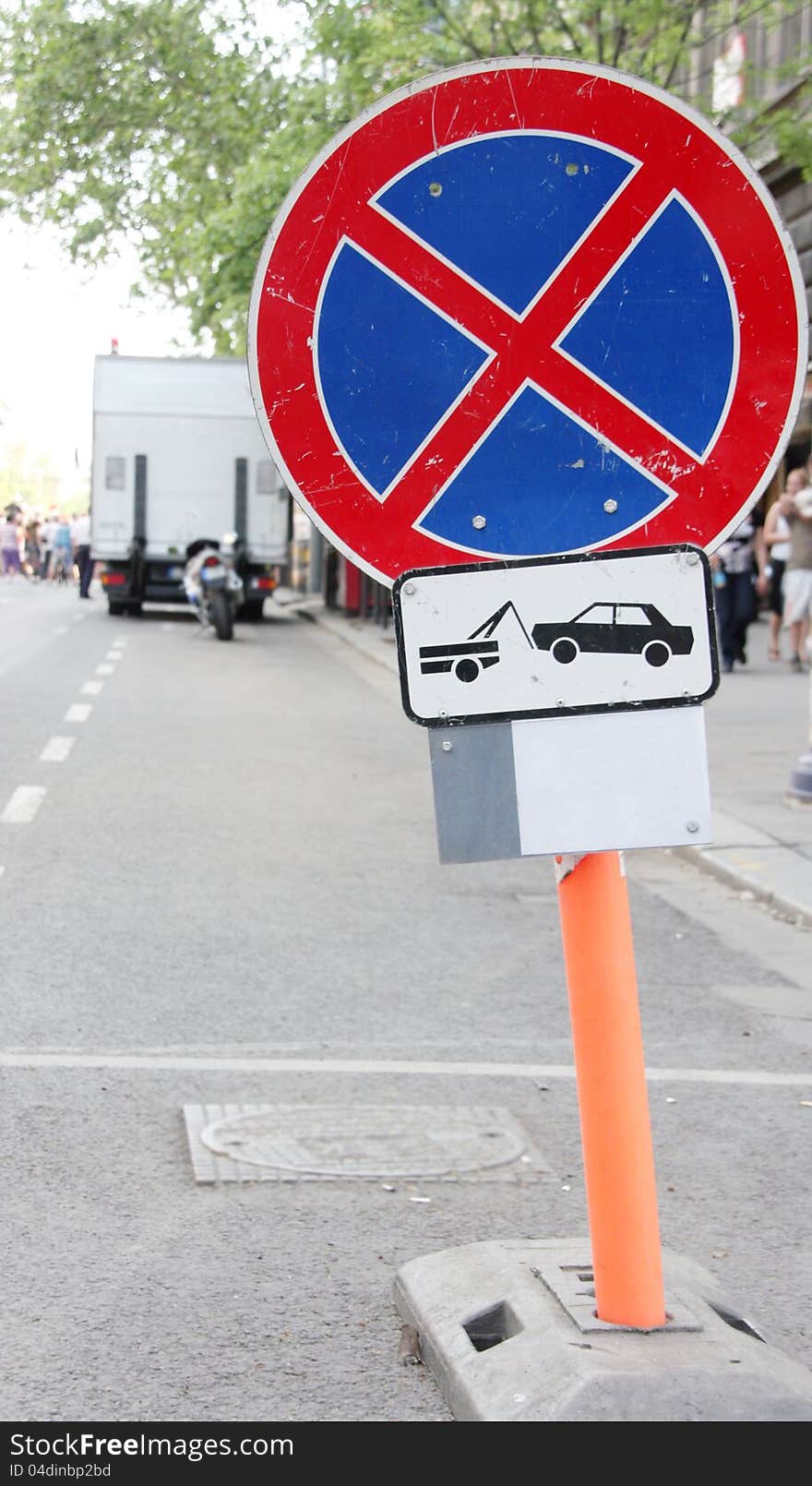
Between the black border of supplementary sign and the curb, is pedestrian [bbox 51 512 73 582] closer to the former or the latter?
the curb

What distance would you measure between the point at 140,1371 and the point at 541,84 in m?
2.19

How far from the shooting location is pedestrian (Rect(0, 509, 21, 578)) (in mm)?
54812

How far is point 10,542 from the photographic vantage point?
55.0 metres

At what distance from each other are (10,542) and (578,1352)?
175ft

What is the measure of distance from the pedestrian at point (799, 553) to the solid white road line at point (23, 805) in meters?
6.95

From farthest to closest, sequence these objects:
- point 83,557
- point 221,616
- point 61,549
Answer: point 61,549 < point 83,557 < point 221,616

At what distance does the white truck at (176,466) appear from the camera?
99.7 feet

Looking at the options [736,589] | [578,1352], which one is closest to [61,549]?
[736,589]

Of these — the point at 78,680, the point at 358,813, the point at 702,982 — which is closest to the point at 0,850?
the point at 358,813

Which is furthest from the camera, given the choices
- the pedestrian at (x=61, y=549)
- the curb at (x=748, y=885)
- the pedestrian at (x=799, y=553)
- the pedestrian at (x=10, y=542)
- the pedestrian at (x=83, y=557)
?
the pedestrian at (x=10, y=542)

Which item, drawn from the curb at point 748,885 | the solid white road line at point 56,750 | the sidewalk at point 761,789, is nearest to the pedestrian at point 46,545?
the sidewalk at point 761,789

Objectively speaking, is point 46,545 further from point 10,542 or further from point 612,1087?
point 612,1087

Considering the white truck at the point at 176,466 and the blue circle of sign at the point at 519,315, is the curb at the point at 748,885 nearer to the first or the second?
the blue circle of sign at the point at 519,315

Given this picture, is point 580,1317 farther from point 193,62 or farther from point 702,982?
point 193,62
